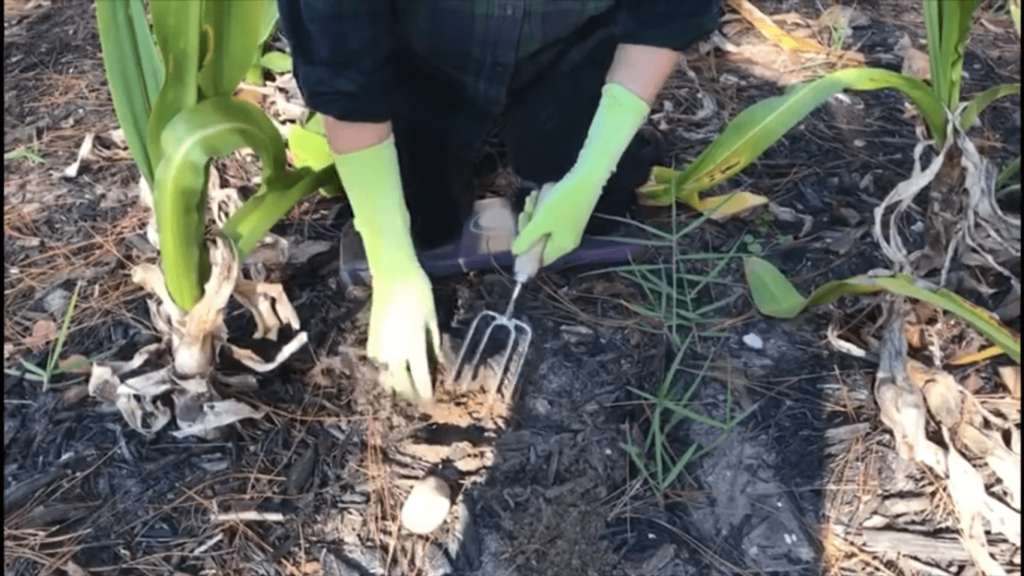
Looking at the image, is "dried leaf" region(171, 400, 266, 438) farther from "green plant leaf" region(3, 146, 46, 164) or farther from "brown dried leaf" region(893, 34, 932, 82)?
"brown dried leaf" region(893, 34, 932, 82)

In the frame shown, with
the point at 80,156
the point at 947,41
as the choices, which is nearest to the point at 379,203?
the point at 80,156

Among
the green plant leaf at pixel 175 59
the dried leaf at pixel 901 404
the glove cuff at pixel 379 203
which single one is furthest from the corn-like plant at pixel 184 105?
the dried leaf at pixel 901 404

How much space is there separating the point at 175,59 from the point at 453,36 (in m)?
0.32

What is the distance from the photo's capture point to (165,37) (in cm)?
98

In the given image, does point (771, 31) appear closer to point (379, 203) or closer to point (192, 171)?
point (379, 203)

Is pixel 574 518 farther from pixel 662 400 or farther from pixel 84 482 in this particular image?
pixel 84 482

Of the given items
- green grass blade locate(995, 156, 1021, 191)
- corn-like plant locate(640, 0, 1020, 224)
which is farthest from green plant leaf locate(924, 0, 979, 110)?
green grass blade locate(995, 156, 1021, 191)

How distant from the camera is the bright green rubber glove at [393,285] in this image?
1.13m

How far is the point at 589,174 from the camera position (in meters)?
1.16

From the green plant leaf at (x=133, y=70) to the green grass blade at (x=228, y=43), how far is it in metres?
0.06

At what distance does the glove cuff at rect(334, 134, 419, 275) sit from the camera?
1.11m

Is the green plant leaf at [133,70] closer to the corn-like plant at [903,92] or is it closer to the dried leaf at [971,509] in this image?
the corn-like plant at [903,92]

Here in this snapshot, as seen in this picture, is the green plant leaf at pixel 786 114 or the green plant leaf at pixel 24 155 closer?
the green plant leaf at pixel 786 114

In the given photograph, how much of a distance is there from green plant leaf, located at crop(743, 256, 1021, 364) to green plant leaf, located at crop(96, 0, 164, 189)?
2.56 feet
